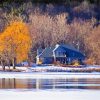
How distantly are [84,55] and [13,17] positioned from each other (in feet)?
3.23

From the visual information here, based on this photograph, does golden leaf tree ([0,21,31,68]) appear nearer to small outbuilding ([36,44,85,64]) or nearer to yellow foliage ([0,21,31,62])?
yellow foliage ([0,21,31,62])

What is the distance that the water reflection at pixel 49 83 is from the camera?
6.22m

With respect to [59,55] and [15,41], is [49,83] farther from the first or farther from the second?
[15,41]

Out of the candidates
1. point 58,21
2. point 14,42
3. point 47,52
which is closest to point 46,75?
point 47,52

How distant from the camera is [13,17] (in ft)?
20.9

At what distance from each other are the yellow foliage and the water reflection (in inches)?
11.2

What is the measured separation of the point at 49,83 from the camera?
627cm
